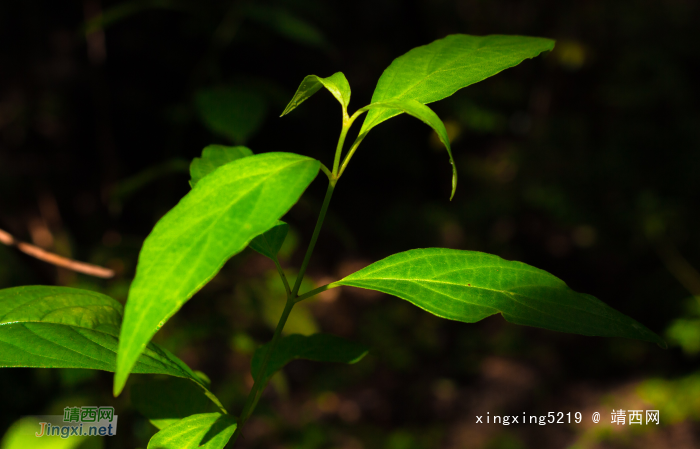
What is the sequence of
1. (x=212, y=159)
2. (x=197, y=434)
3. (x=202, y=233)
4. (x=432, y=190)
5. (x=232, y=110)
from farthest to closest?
1. (x=432, y=190)
2. (x=232, y=110)
3. (x=212, y=159)
4. (x=197, y=434)
5. (x=202, y=233)

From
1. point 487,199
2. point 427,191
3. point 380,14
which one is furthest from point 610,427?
point 380,14

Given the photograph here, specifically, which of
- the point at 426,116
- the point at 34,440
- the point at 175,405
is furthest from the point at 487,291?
the point at 34,440

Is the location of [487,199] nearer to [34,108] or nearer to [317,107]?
[317,107]

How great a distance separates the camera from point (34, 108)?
102 inches

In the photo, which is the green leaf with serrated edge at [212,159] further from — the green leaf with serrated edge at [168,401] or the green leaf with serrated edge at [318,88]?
the green leaf with serrated edge at [168,401]

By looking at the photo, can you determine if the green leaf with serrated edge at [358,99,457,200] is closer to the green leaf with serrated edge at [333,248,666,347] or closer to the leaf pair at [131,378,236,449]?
the green leaf with serrated edge at [333,248,666,347]

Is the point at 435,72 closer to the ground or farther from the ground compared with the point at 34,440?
farther from the ground

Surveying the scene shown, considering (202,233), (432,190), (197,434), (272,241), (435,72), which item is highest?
(432,190)

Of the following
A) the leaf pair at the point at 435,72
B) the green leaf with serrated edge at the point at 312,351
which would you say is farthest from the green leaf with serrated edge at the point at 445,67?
the green leaf with serrated edge at the point at 312,351

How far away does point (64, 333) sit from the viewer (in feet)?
1.57

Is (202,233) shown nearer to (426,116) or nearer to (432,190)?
(426,116)

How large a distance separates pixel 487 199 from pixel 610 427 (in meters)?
1.53

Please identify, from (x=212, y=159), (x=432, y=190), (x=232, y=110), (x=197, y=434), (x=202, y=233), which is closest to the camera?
(x=202, y=233)

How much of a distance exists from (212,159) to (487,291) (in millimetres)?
366
